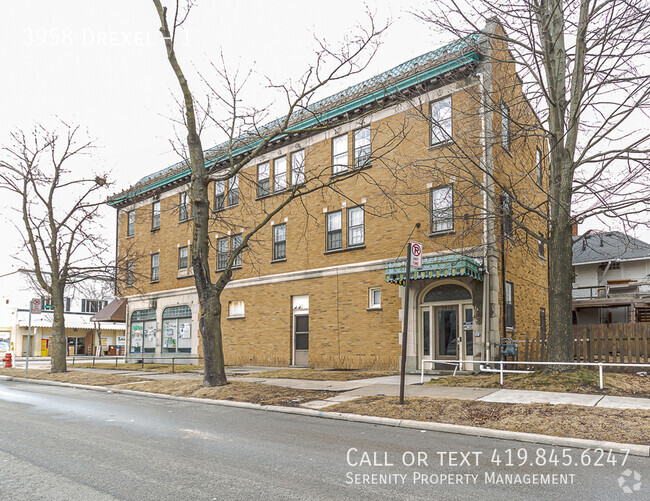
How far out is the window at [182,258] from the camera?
29.5 meters

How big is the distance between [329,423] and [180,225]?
2248cm

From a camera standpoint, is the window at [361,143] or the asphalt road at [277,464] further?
the window at [361,143]

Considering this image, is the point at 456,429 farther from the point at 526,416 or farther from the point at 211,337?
the point at 211,337

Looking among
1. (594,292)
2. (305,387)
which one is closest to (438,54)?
(305,387)

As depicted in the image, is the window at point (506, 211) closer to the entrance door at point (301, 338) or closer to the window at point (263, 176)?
the entrance door at point (301, 338)

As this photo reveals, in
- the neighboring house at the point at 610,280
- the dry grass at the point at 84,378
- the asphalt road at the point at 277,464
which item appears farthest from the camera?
the neighboring house at the point at 610,280

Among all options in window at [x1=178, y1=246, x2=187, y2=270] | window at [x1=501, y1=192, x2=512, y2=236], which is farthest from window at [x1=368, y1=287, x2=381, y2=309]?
window at [x1=178, y1=246, x2=187, y2=270]

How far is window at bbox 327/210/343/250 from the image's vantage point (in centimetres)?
2150

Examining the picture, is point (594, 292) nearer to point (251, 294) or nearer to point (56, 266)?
point (251, 294)

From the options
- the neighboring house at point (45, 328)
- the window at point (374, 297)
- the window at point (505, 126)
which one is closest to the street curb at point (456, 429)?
the window at point (505, 126)

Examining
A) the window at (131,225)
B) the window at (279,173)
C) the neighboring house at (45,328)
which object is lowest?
the neighboring house at (45,328)

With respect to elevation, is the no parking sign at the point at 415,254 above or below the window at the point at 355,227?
below

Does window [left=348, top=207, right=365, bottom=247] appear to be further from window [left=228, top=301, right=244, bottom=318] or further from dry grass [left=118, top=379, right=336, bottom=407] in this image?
dry grass [left=118, top=379, right=336, bottom=407]

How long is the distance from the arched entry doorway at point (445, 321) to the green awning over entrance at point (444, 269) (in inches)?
44.2
